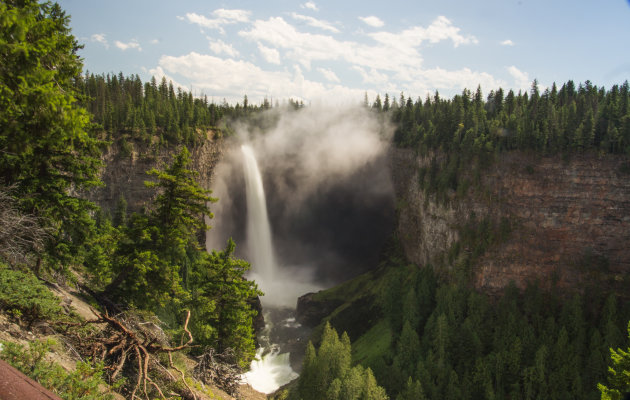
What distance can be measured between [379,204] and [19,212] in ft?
288

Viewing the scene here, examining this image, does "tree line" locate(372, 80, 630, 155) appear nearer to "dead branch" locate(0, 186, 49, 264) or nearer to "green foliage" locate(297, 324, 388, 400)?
"green foliage" locate(297, 324, 388, 400)

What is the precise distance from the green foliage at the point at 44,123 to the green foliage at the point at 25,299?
149 inches

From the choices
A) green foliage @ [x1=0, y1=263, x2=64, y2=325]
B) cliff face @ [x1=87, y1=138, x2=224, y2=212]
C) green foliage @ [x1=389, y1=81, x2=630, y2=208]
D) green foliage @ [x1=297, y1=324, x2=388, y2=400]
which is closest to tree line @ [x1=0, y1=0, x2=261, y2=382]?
green foliage @ [x1=0, y1=263, x2=64, y2=325]

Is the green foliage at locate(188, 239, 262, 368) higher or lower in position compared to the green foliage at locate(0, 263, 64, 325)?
lower

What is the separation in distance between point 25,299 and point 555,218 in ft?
183

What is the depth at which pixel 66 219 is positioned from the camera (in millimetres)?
17938

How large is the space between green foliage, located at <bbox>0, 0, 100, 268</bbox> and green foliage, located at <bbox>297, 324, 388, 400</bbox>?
28.1 m

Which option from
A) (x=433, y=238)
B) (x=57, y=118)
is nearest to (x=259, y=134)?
(x=433, y=238)

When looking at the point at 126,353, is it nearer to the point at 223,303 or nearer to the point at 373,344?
the point at 223,303

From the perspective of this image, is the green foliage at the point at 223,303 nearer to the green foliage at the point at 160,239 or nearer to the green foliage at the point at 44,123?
the green foliage at the point at 160,239

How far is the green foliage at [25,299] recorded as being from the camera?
11.1 metres

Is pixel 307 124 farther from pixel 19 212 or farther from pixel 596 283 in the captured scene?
pixel 19 212

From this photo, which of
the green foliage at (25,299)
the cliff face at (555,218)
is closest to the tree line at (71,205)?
the green foliage at (25,299)

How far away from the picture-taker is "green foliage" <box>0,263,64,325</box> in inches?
438
